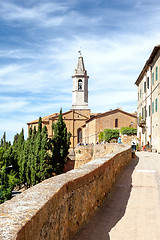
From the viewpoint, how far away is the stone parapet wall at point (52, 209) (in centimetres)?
265

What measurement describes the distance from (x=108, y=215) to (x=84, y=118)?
236 feet

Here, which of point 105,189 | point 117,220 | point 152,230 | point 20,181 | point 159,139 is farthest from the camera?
point 20,181

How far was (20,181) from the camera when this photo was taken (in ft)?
139

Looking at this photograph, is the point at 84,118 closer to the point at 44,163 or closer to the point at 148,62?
the point at 44,163

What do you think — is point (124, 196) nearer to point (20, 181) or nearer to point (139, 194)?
point (139, 194)

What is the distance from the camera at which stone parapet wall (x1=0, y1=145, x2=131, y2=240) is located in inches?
104

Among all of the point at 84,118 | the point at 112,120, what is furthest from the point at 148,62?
the point at 84,118

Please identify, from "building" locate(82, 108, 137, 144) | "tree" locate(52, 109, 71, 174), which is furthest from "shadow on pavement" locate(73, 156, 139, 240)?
"building" locate(82, 108, 137, 144)

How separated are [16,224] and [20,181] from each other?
135 ft

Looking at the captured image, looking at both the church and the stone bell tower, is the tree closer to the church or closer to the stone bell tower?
the church

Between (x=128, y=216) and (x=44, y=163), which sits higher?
(x=128, y=216)

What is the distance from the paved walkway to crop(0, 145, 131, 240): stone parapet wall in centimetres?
27

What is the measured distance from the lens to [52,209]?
358cm

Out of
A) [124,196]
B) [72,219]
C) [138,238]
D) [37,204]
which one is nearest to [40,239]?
[37,204]
